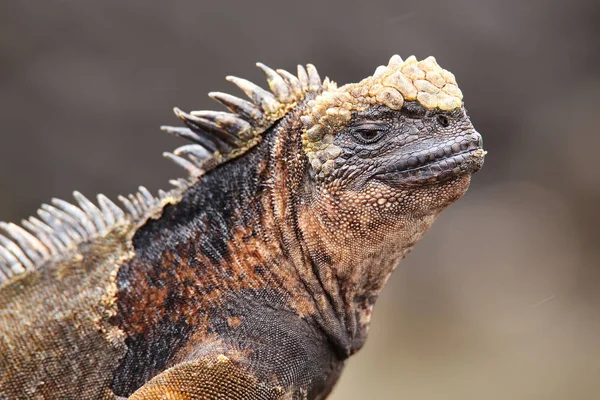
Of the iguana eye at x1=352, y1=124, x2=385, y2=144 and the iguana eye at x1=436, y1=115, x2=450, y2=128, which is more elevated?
the iguana eye at x1=352, y1=124, x2=385, y2=144

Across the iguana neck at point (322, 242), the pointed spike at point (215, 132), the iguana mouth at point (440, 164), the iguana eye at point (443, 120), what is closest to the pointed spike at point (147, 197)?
the pointed spike at point (215, 132)

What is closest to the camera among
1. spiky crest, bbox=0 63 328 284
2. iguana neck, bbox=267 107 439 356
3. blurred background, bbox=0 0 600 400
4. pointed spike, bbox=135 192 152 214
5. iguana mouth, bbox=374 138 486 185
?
iguana mouth, bbox=374 138 486 185

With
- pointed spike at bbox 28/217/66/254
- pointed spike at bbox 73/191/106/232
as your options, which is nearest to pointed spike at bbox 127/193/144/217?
pointed spike at bbox 73/191/106/232

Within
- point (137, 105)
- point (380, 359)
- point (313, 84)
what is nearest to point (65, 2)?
point (137, 105)

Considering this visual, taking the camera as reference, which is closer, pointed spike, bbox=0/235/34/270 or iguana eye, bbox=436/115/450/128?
iguana eye, bbox=436/115/450/128

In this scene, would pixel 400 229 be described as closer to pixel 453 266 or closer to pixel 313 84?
pixel 313 84

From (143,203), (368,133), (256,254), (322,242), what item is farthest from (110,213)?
(368,133)

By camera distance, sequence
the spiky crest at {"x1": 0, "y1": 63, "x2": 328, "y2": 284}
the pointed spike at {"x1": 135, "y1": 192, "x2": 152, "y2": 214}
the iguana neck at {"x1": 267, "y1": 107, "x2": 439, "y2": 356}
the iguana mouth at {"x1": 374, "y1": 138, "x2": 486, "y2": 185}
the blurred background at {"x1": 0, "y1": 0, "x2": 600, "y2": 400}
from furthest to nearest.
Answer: the blurred background at {"x1": 0, "y1": 0, "x2": 600, "y2": 400} → the pointed spike at {"x1": 135, "y1": 192, "x2": 152, "y2": 214} → the spiky crest at {"x1": 0, "y1": 63, "x2": 328, "y2": 284} → the iguana neck at {"x1": 267, "y1": 107, "x2": 439, "y2": 356} → the iguana mouth at {"x1": 374, "y1": 138, "x2": 486, "y2": 185}

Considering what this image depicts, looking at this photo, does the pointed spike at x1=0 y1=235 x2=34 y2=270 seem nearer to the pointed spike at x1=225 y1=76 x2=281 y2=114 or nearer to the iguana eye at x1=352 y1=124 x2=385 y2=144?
the pointed spike at x1=225 y1=76 x2=281 y2=114
